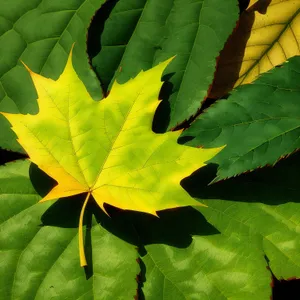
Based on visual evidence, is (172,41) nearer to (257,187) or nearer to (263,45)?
(263,45)

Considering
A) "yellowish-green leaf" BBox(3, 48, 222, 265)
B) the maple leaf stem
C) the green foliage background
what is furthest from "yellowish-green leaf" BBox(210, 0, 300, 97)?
the maple leaf stem

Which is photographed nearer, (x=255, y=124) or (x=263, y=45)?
(x=255, y=124)

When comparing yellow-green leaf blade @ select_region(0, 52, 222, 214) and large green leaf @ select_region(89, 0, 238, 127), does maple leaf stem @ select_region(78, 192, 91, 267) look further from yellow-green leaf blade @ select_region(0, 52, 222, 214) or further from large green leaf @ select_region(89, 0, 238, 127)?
large green leaf @ select_region(89, 0, 238, 127)

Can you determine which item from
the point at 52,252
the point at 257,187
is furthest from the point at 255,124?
the point at 52,252

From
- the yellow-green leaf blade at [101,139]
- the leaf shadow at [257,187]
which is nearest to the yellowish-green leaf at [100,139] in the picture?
the yellow-green leaf blade at [101,139]

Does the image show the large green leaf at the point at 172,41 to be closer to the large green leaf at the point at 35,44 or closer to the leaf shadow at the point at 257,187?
the large green leaf at the point at 35,44
